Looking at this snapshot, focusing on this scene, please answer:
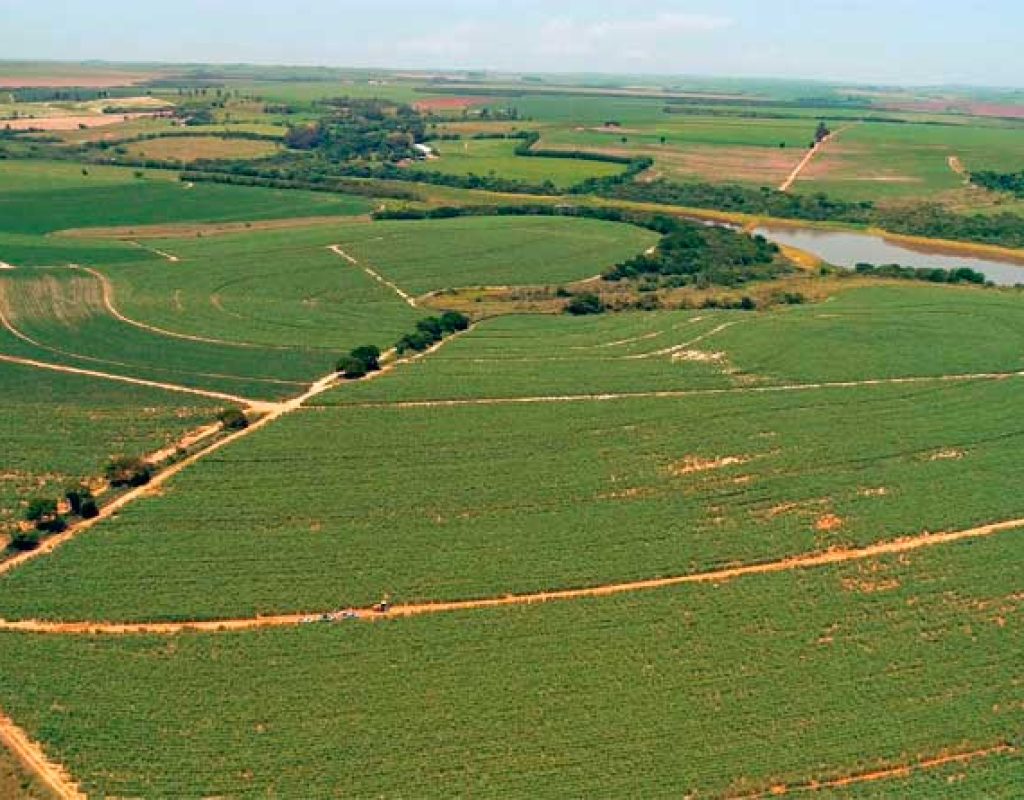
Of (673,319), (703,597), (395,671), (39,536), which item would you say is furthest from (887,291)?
(39,536)

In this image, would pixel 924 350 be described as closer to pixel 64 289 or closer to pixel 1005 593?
pixel 1005 593

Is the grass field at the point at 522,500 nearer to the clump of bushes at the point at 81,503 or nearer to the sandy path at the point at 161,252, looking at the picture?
the clump of bushes at the point at 81,503

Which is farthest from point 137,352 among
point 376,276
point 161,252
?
point 161,252

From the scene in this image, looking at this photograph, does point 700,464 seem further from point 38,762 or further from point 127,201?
point 127,201

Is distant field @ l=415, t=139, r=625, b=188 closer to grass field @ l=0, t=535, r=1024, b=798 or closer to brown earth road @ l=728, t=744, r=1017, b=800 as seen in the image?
Answer: grass field @ l=0, t=535, r=1024, b=798

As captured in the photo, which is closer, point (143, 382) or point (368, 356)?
point (143, 382)

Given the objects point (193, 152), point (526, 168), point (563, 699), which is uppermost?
point (193, 152)
